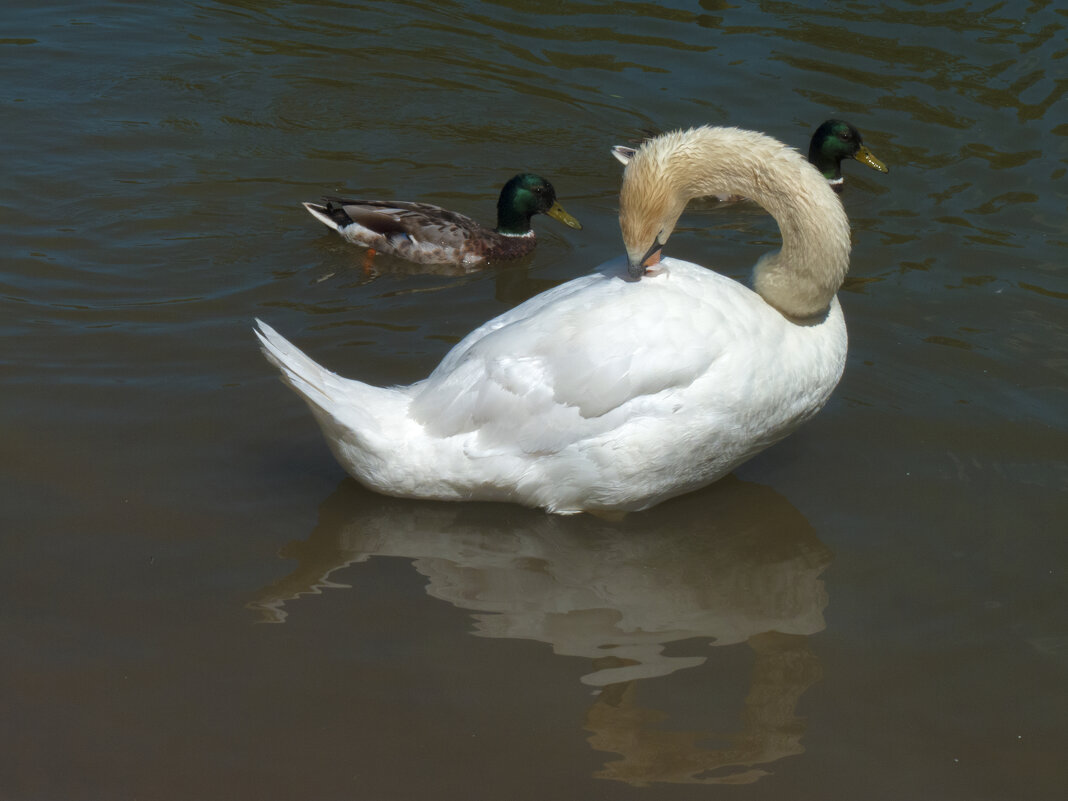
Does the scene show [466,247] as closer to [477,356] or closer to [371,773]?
[477,356]

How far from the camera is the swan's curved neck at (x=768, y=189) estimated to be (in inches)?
199

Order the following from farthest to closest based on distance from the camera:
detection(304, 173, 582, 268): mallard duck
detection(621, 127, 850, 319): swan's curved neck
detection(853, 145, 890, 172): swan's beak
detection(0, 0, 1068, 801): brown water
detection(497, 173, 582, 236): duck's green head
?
detection(853, 145, 890, 172): swan's beak < detection(497, 173, 582, 236): duck's green head < detection(304, 173, 582, 268): mallard duck < detection(621, 127, 850, 319): swan's curved neck < detection(0, 0, 1068, 801): brown water

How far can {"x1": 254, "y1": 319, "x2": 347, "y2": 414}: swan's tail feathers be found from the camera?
16.3 feet

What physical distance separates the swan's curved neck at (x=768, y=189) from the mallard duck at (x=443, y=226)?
3.38 metres

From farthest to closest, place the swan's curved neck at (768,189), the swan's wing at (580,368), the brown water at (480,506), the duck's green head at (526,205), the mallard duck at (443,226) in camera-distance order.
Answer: the duck's green head at (526,205) < the mallard duck at (443,226) < the swan's curved neck at (768,189) < the swan's wing at (580,368) < the brown water at (480,506)

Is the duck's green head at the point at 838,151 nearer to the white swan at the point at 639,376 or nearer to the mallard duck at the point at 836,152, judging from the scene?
the mallard duck at the point at 836,152

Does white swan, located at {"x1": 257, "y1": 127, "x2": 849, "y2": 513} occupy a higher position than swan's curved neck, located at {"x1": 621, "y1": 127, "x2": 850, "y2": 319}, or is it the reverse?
swan's curved neck, located at {"x1": 621, "y1": 127, "x2": 850, "y2": 319}

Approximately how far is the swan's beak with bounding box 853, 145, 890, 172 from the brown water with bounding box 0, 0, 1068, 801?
16 centimetres

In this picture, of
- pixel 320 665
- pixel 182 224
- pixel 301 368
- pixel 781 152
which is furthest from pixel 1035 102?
pixel 320 665

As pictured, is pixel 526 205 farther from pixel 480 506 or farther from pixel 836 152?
pixel 480 506

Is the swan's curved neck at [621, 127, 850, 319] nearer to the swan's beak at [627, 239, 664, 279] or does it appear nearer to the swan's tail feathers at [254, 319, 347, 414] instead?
the swan's beak at [627, 239, 664, 279]

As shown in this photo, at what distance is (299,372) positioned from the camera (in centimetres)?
502

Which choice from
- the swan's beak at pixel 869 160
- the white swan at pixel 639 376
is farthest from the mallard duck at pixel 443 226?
the white swan at pixel 639 376

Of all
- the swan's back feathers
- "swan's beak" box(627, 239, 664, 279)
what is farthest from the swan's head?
the swan's back feathers
